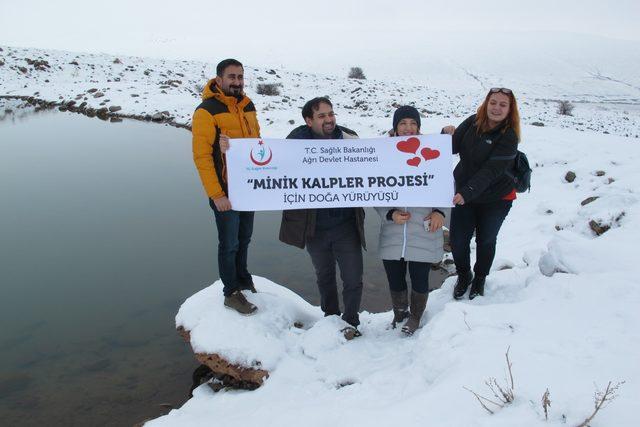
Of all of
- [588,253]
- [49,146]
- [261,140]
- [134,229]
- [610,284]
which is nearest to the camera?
[610,284]

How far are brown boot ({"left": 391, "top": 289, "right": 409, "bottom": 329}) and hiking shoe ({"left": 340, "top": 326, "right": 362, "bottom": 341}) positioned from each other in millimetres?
399

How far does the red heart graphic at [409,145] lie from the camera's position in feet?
13.1

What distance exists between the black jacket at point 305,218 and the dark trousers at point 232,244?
1.56ft

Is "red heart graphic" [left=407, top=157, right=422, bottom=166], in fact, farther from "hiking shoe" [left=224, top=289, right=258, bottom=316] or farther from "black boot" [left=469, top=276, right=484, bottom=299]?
"hiking shoe" [left=224, top=289, right=258, bottom=316]

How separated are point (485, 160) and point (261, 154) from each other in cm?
210

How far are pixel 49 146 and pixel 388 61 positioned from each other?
47079mm

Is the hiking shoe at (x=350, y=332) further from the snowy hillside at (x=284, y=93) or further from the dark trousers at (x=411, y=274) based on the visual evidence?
the snowy hillside at (x=284, y=93)

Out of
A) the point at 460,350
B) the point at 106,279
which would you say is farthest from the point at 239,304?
the point at 106,279

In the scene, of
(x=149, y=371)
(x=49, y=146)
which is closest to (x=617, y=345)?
(x=149, y=371)

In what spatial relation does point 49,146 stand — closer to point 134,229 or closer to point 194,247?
point 134,229

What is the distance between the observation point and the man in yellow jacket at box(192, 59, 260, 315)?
3.72 m

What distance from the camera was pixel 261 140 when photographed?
13.1 ft

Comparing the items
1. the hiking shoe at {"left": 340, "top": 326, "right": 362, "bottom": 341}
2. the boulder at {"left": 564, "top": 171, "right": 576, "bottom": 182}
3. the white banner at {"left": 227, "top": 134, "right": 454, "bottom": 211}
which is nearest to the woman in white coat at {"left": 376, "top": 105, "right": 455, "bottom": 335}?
the white banner at {"left": 227, "top": 134, "right": 454, "bottom": 211}

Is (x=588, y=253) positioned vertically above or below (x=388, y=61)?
below
